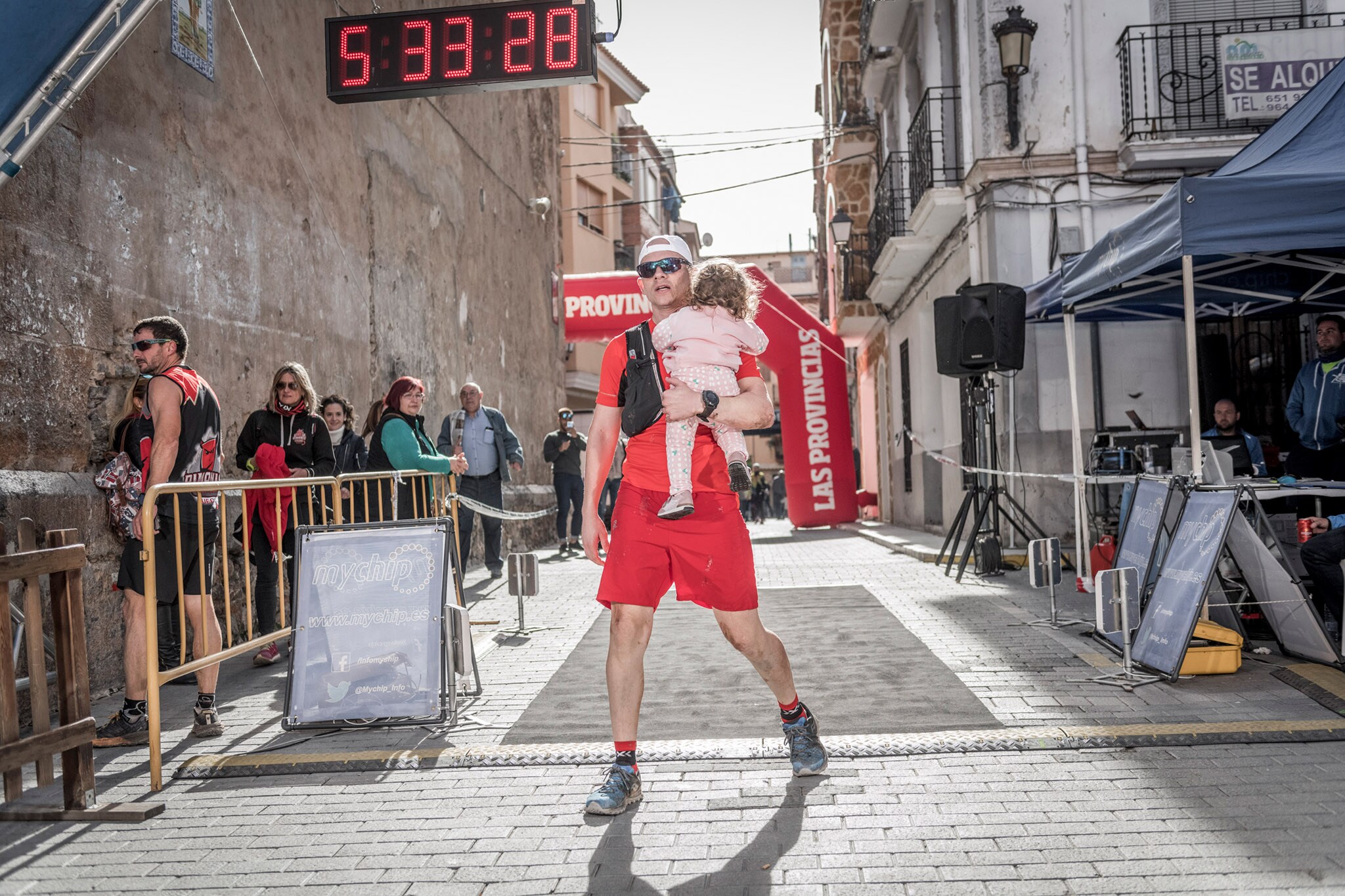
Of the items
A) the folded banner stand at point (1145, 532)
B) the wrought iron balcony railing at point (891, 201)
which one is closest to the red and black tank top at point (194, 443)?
the folded banner stand at point (1145, 532)

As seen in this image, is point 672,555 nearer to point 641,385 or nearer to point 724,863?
point 641,385

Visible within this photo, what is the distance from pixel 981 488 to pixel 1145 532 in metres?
4.29

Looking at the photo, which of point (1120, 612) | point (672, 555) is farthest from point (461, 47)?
point (1120, 612)

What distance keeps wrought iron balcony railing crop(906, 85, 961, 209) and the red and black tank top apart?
11.3m

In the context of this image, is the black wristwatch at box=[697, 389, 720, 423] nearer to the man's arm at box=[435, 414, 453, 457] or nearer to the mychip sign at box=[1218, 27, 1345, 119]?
the man's arm at box=[435, 414, 453, 457]

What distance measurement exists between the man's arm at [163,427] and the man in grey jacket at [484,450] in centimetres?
636

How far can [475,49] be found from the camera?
26.2ft

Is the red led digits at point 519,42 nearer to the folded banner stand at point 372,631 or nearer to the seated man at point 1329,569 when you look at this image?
the folded banner stand at point 372,631

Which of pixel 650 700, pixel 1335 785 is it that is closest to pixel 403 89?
pixel 650 700

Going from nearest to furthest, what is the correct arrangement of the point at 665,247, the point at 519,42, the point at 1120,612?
the point at 665,247 → the point at 1120,612 → the point at 519,42

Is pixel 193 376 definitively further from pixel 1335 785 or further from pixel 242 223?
pixel 1335 785

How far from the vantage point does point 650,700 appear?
227 inches

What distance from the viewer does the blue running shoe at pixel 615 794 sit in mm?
3943

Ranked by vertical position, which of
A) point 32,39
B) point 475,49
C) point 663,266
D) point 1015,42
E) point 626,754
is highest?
point 1015,42
